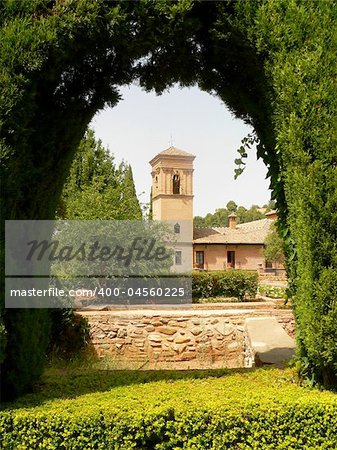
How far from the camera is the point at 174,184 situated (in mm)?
33562

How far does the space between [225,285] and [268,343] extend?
11.1m

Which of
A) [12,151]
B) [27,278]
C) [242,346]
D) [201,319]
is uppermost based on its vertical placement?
[12,151]

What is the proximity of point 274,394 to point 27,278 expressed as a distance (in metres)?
2.12

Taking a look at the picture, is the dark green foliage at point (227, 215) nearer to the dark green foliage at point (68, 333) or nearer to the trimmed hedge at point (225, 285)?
the trimmed hedge at point (225, 285)

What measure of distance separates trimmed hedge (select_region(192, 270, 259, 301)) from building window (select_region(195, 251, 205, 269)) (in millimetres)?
18977

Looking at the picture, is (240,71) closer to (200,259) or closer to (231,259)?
(200,259)

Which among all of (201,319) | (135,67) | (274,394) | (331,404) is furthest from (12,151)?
(201,319)

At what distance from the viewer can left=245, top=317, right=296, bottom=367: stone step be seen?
462cm

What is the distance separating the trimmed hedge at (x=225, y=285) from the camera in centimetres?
1648

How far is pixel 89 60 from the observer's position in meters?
3.53

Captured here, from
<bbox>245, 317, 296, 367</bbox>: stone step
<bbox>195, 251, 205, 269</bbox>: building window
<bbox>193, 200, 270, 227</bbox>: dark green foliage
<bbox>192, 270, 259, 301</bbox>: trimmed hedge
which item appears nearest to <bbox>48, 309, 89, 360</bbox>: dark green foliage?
<bbox>245, 317, 296, 367</bbox>: stone step

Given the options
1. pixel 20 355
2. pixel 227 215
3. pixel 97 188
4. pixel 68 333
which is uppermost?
pixel 227 215

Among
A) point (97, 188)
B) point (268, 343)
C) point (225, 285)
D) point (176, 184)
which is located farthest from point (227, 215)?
point (268, 343)

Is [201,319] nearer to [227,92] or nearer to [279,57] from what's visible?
[227,92]
